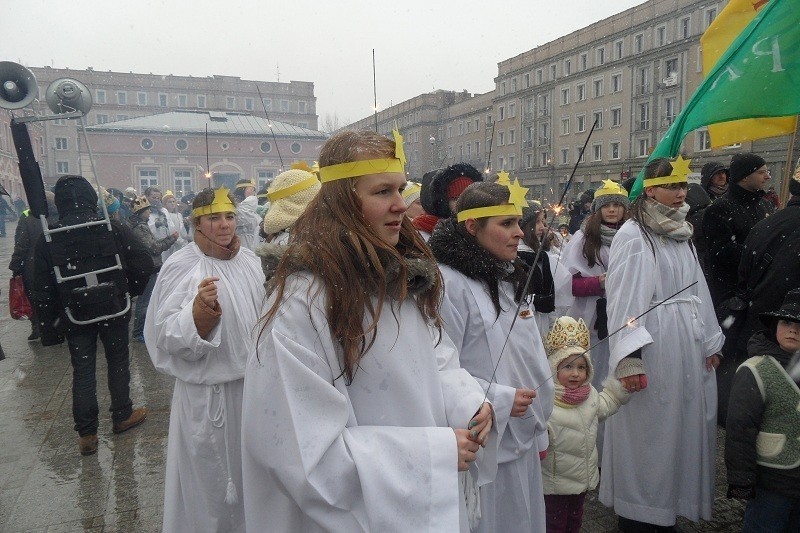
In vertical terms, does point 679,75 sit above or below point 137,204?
above

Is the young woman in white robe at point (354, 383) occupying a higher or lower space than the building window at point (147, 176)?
lower

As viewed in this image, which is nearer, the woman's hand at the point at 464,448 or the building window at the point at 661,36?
the woman's hand at the point at 464,448

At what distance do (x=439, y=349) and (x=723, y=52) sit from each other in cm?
386

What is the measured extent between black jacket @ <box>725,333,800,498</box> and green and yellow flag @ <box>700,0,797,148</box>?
1.95m

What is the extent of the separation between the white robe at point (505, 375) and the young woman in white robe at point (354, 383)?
0.74m

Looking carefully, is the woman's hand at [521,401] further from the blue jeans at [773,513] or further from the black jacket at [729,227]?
the black jacket at [729,227]

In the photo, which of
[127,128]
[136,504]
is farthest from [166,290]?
[127,128]

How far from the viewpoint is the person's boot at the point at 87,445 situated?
485cm

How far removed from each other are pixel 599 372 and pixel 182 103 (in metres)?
86.3

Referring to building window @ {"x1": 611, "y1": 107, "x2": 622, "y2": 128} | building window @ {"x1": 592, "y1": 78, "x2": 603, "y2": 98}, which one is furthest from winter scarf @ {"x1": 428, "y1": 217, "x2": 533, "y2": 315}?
building window @ {"x1": 611, "y1": 107, "x2": 622, "y2": 128}

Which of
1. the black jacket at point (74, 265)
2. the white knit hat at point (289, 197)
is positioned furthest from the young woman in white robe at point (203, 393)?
the black jacket at point (74, 265)

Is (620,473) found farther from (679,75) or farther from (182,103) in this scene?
(182,103)

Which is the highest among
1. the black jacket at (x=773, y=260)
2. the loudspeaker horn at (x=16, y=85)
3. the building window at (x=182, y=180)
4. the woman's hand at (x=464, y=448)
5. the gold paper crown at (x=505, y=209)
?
the building window at (x=182, y=180)

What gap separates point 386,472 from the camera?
61.2 inches
